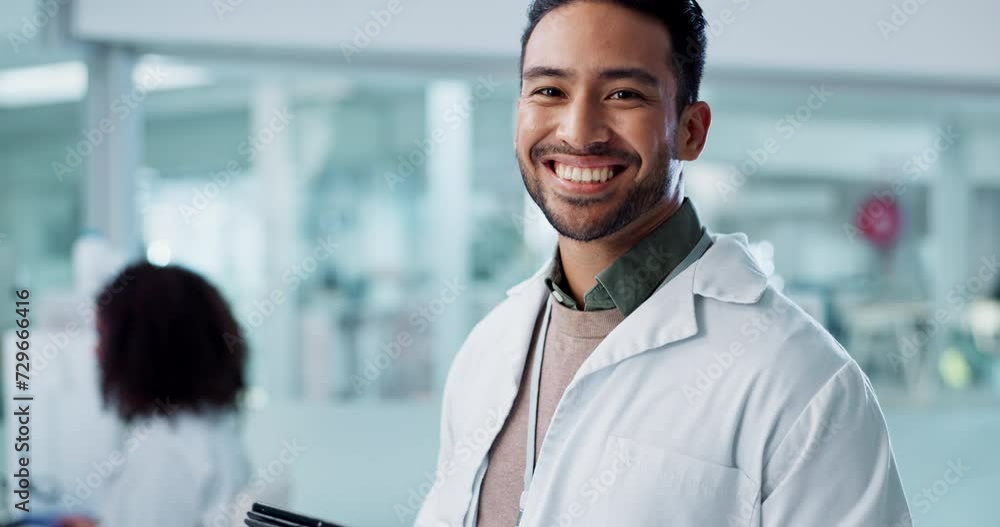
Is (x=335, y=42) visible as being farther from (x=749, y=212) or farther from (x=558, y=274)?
(x=749, y=212)

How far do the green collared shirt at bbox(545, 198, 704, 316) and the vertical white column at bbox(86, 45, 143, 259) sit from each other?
2519 mm

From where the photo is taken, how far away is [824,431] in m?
1.06

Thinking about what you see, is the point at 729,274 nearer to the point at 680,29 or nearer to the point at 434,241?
the point at 680,29

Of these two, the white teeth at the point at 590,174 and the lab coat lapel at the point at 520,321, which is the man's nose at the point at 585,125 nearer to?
the white teeth at the point at 590,174

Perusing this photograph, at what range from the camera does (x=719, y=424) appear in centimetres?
113

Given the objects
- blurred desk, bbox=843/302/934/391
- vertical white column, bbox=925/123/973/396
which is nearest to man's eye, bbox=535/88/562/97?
blurred desk, bbox=843/302/934/391

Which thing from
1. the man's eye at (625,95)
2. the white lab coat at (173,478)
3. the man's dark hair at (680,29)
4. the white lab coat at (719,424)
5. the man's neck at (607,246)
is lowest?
the white lab coat at (173,478)

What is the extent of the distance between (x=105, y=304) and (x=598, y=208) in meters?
1.69

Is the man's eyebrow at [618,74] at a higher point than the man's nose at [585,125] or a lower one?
higher

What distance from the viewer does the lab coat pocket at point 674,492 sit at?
1115mm

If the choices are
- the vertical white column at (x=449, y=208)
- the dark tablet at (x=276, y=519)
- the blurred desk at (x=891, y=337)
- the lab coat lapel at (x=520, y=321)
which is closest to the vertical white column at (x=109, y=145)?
the vertical white column at (x=449, y=208)

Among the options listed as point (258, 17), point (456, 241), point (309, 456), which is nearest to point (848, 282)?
point (456, 241)

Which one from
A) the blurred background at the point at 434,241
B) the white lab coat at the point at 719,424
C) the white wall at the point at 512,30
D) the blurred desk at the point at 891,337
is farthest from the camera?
the blurred desk at the point at 891,337

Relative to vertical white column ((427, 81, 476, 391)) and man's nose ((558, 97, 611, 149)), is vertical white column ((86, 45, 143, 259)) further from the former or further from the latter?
man's nose ((558, 97, 611, 149))
